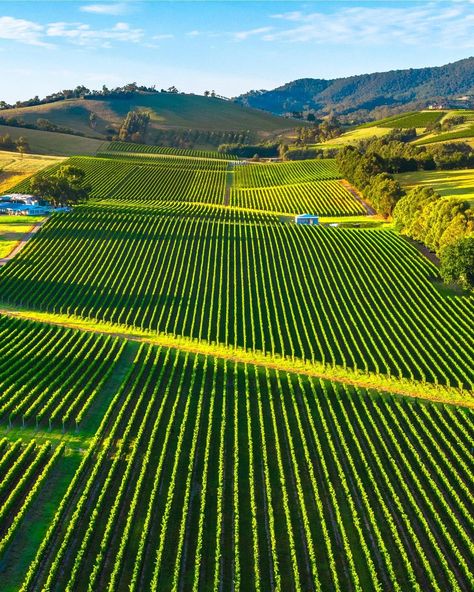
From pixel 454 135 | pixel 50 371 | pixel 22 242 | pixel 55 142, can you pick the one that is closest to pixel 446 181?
pixel 454 135

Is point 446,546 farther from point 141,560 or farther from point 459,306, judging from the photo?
point 459,306

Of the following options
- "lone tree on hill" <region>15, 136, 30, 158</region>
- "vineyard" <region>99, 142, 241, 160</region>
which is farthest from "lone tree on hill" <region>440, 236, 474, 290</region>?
"vineyard" <region>99, 142, 241, 160</region>

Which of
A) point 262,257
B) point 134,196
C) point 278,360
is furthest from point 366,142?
point 278,360

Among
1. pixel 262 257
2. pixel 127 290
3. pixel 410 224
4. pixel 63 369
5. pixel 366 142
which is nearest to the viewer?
pixel 63 369

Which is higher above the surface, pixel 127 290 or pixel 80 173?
pixel 80 173

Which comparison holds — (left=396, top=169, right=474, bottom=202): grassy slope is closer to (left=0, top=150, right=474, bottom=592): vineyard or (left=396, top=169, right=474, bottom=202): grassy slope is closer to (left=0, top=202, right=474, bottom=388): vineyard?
(left=0, top=202, right=474, bottom=388): vineyard

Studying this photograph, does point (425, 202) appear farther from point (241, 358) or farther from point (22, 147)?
point (22, 147)
